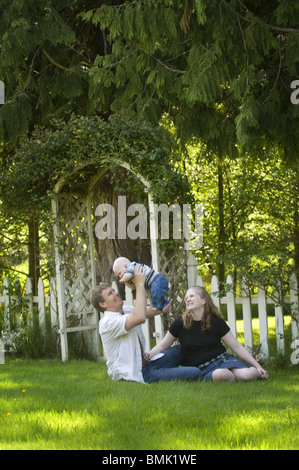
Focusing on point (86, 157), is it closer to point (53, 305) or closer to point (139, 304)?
point (53, 305)

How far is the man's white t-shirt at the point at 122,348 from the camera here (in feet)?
19.0

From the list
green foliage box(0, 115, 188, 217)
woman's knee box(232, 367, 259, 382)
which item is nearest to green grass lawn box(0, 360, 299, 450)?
woman's knee box(232, 367, 259, 382)

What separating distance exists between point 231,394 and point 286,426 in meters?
1.11

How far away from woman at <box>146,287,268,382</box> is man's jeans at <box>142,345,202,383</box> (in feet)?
0.28

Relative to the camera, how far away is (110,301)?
584cm

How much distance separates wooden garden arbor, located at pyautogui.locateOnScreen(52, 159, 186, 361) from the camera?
832cm

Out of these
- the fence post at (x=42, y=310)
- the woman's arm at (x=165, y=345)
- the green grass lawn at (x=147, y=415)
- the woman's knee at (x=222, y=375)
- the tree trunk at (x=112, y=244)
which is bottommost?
the green grass lawn at (x=147, y=415)

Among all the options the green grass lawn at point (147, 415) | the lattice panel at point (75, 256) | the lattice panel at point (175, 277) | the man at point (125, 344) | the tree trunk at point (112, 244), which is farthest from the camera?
the tree trunk at point (112, 244)

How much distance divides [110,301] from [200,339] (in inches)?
34.1

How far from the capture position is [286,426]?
4188 mm

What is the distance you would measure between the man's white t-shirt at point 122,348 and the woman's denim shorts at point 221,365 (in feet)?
1.86

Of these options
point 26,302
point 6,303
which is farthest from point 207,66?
point 6,303

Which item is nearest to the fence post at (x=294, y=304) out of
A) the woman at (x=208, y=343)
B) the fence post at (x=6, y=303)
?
the woman at (x=208, y=343)

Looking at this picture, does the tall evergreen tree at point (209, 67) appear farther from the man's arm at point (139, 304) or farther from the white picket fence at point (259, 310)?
the man's arm at point (139, 304)
